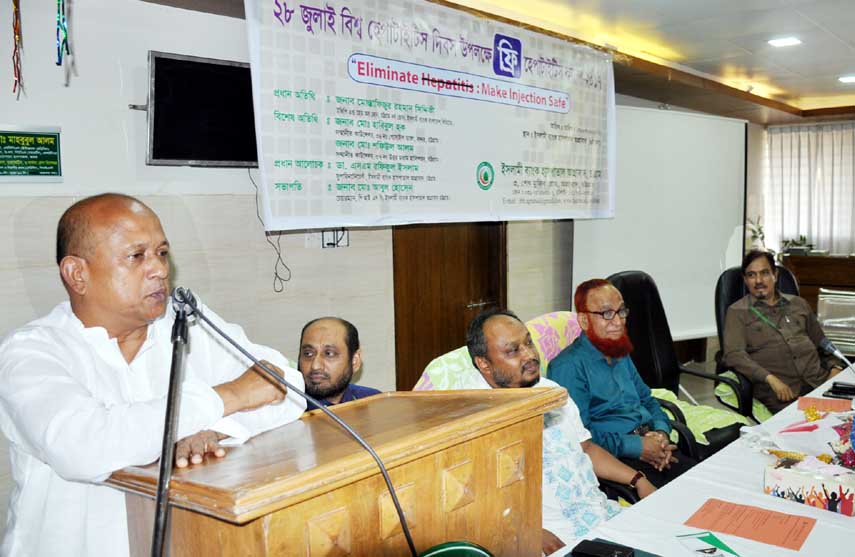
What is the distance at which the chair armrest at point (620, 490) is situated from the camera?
243 cm

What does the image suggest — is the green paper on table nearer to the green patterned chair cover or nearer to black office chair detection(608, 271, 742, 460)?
black office chair detection(608, 271, 742, 460)

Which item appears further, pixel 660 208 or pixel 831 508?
pixel 660 208

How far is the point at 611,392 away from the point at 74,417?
2140 millimetres

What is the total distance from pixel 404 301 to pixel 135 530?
3276mm

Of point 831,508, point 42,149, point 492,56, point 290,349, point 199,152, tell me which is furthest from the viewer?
point 492,56

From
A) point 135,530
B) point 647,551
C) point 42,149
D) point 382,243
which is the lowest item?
point 647,551

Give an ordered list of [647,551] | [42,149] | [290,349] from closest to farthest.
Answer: [647,551] → [42,149] → [290,349]

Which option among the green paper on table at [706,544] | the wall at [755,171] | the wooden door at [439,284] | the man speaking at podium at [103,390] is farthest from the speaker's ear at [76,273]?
the wall at [755,171]

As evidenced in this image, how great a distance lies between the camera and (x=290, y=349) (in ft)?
11.5

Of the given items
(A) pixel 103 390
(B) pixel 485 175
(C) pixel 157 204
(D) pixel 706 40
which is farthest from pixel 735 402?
(A) pixel 103 390

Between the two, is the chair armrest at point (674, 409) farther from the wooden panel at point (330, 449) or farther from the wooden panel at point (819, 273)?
the wooden panel at point (819, 273)

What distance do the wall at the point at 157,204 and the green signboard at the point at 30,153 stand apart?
4 centimetres

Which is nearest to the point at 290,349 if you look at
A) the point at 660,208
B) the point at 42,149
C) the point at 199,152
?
the point at 199,152

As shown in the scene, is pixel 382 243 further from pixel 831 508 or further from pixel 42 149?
pixel 831 508
